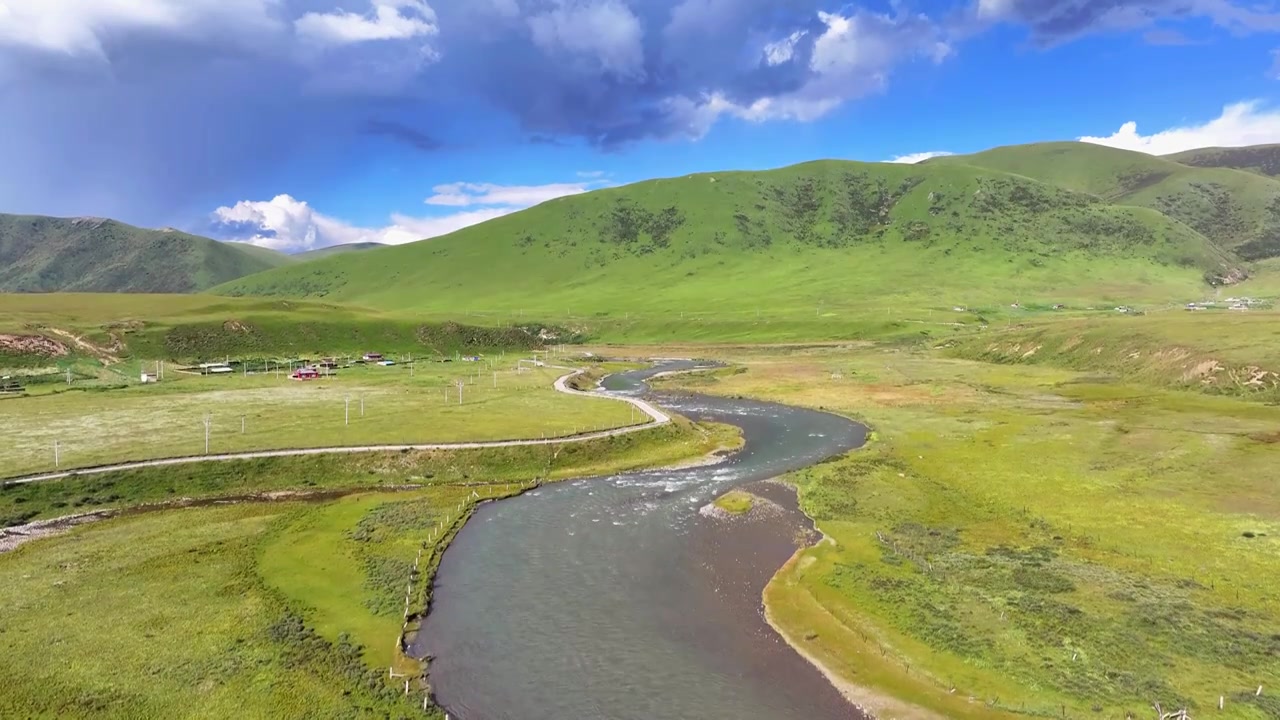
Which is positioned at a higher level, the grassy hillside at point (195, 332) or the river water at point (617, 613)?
the grassy hillside at point (195, 332)

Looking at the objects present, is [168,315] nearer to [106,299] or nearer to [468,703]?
[106,299]

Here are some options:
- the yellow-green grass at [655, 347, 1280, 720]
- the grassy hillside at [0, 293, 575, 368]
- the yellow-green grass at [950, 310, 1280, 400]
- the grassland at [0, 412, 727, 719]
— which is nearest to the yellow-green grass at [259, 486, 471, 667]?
the grassland at [0, 412, 727, 719]

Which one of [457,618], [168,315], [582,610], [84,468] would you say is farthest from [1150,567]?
[168,315]

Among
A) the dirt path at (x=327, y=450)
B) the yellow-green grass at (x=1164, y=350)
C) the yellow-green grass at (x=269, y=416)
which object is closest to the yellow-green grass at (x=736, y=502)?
the dirt path at (x=327, y=450)

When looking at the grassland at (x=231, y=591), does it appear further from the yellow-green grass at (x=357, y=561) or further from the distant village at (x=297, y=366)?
the distant village at (x=297, y=366)

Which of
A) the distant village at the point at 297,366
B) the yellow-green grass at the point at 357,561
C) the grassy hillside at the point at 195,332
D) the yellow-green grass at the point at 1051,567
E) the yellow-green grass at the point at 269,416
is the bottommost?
the yellow-green grass at the point at 1051,567

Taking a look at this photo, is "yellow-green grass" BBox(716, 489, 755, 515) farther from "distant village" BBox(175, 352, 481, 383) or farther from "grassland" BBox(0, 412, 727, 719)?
"distant village" BBox(175, 352, 481, 383)
